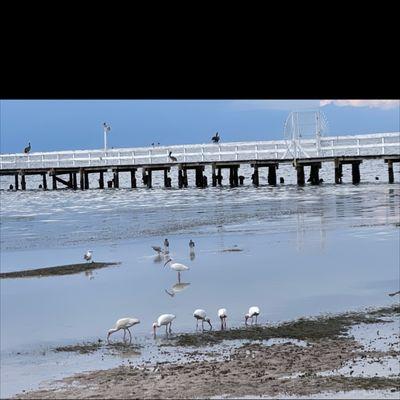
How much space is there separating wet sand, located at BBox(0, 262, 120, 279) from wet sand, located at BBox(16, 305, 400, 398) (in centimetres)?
715

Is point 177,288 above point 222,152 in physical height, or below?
below

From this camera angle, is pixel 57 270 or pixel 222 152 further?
pixel 222 152

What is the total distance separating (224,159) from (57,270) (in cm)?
3380

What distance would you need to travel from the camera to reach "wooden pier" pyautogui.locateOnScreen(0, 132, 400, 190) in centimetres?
4737

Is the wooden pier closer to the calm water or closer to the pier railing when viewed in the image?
the pier railing

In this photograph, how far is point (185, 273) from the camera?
55.9ft

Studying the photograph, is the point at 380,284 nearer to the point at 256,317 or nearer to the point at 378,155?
the point at 256,317

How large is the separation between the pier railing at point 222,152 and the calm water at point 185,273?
549 inches

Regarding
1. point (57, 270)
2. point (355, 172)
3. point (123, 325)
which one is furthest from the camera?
point (355, 172)

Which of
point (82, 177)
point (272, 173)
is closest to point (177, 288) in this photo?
point (272, 173)

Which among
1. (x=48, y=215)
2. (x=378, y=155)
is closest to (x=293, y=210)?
(x=48, y=215)

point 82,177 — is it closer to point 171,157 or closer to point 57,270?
point 171,157

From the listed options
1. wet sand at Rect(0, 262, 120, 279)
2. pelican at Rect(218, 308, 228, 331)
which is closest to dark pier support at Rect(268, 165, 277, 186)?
wet sand at Rect(0, 262, 120, 279)

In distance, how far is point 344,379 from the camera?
884 centimetres
